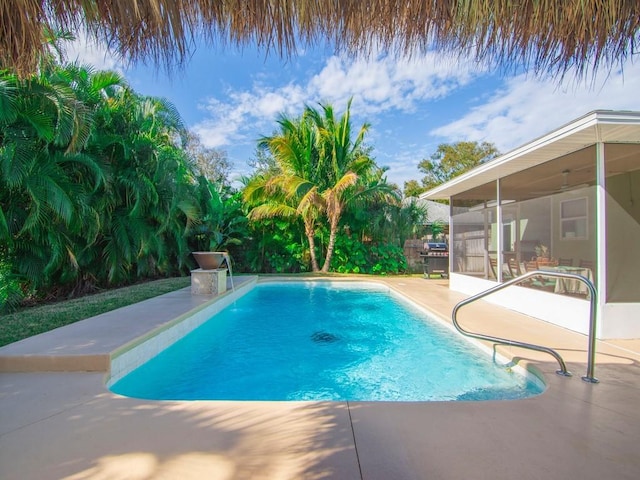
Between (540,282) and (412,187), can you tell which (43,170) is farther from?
(412,187)

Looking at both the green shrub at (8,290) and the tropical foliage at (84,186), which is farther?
the green shrub at (8,290)

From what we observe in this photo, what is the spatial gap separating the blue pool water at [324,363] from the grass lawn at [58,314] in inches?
69.7

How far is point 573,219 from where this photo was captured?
5586 millimetres

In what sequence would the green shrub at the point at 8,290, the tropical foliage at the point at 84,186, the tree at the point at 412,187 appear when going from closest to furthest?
the tropical foliage at the point at 84,186
the green shrub at the point at 8,290
the tree at the point at 412,187

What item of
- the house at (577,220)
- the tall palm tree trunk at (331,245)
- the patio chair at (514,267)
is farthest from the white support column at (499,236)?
the tall palm tree trunk at (331,245)

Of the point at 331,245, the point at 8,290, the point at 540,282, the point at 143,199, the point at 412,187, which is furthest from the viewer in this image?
the point at 412,187

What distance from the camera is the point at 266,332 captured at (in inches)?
271

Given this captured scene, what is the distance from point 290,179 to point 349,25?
1120cm

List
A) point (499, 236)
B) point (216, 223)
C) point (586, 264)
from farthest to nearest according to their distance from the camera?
point (216, 223) < point (499, 236) < point (586, 264)

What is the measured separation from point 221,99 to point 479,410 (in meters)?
19.9

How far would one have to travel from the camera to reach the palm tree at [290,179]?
44.5 feet

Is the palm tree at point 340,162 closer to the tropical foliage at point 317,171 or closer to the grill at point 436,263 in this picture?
the tropical foliage at point 317,171

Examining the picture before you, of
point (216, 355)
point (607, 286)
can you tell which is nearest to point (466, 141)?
point (607, 286)

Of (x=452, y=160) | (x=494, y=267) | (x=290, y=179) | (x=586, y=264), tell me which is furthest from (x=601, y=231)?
(x=452, y=160)
